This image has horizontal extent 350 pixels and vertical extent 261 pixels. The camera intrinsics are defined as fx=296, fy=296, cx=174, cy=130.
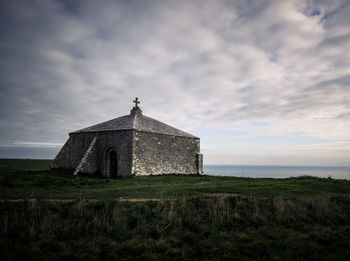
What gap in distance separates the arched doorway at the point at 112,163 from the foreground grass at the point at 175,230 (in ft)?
56.8

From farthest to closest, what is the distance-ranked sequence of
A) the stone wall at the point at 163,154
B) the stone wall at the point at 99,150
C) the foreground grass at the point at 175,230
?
1. the stone wall at the point at 163,154
2. the stone wall at the point at 99,150
3. the foreground grass at the point at 175,230

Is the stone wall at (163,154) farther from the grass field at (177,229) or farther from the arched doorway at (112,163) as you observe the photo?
the grass field at (177,229)

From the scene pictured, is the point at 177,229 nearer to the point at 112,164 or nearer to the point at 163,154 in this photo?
the point at 112,164

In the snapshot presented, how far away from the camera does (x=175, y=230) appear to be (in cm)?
923

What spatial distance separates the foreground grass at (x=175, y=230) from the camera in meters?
7.62

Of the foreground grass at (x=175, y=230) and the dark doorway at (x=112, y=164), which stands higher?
the dark doorway at (x=112, y=164)

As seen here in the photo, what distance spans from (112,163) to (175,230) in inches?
788

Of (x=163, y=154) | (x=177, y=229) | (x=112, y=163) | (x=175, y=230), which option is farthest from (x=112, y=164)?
(x=175, y=230)

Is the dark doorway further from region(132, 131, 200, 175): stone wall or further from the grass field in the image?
the grass field

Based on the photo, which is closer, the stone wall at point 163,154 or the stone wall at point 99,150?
the stone wall at point 99,150

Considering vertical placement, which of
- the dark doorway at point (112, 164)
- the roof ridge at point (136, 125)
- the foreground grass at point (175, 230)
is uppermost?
the roof ridge at point (136, 125)

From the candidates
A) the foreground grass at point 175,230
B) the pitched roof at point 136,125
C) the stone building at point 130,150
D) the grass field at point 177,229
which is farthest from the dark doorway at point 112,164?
the foreground grass at point 175,230

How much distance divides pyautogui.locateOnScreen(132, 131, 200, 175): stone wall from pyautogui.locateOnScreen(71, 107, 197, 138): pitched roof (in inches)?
22.0

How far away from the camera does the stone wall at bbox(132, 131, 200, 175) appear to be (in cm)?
2688
